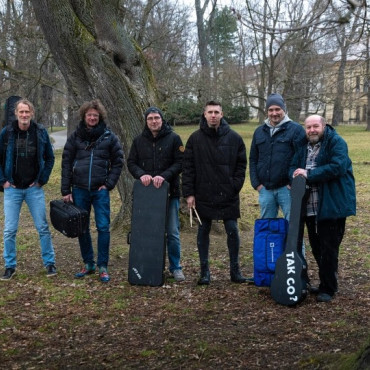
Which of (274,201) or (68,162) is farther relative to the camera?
(68,162)

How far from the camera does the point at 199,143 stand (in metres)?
5.82

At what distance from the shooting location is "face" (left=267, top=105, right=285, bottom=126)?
18.4ft

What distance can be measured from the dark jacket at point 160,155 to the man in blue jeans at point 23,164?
103cm

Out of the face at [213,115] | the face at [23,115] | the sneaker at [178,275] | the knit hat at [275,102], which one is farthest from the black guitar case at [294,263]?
the face at [23,115]

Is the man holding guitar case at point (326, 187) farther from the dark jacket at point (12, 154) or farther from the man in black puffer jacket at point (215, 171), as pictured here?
the dark jacket at point (12, 154)

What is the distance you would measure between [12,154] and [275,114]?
2.88 meters

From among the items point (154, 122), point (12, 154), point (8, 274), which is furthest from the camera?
point (8, 274)

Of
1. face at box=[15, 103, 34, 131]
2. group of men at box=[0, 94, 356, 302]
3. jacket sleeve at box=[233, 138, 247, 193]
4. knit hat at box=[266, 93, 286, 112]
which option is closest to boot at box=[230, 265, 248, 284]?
group of men at box=[0, 94, 356, 302]

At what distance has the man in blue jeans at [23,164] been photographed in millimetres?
6035

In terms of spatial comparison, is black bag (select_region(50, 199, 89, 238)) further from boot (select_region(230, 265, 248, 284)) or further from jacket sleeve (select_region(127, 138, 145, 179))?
boot (select_region(230, 265, 248, 284))

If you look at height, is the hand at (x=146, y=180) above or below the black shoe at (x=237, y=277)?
above

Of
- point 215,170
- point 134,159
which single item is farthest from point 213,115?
point 134,159

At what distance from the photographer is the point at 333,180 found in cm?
510

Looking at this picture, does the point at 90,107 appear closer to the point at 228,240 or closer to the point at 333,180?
the point at 228,240
